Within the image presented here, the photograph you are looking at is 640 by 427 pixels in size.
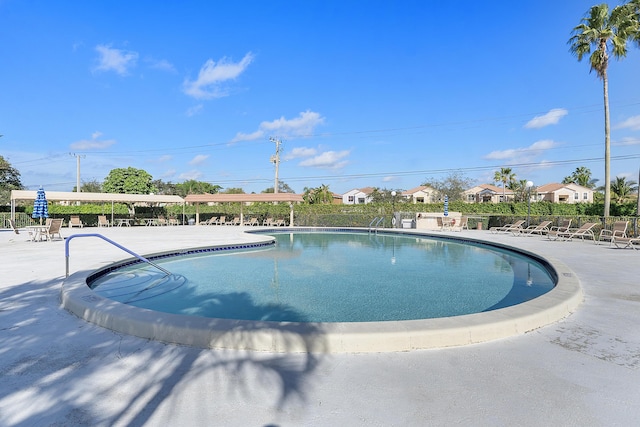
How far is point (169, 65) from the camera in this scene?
23.9 metres

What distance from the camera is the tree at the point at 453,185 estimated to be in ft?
194

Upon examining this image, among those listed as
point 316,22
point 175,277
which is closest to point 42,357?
point 175,277

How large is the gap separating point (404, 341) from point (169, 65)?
2571 centimetres

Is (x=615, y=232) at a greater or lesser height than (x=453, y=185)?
lesser

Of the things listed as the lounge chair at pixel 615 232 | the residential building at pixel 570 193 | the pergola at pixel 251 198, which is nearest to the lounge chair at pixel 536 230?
the lounge chair at pixel 615 232

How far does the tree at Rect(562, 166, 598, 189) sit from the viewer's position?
5850 centimetres

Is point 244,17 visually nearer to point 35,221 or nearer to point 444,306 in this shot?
point 444,306

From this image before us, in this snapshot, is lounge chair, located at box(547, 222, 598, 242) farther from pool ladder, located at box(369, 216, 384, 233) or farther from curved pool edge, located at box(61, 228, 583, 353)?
curved pool edge, located at box(61, 228, 583, 353)

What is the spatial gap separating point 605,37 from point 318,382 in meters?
26.1

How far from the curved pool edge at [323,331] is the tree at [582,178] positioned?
2674 inches

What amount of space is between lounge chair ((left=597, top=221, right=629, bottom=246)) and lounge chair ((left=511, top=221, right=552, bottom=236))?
196 cm

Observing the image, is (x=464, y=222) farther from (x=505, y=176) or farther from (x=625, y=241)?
(x=505, y=176)

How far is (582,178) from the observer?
2301 inches

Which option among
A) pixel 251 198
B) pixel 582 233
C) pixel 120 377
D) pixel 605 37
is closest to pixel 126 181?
pixel 251 198
